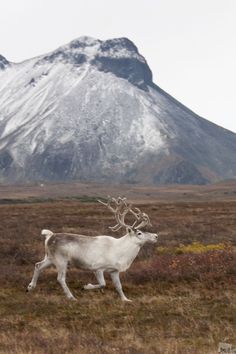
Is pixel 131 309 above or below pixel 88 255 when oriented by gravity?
below

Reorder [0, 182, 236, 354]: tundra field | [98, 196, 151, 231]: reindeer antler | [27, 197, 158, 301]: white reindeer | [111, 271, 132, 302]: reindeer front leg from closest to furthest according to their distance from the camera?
[0, 182, 236, 354]: tundra field < [111, 271, 132, 302]: reindeer front leg < [27, 197, 158, 301]: white reindeer < [98, 196, 151, 231]: reindeer antler

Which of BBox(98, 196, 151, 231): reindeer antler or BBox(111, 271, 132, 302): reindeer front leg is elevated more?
BBox(98, 196, 151, 231): reindeer antler

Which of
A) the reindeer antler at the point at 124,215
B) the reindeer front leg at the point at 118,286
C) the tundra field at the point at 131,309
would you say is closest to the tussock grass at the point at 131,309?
the tundra field at the point at 131,309

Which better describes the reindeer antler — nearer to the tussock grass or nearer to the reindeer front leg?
the reindeer front leg

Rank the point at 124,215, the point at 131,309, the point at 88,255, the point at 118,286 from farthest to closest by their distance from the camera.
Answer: the point at 124,215 → the point at 88,255 → the point at 118,286 → the point at 131,309

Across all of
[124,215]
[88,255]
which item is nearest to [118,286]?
[88,255]

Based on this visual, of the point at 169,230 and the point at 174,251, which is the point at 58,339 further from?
the point at 169,230

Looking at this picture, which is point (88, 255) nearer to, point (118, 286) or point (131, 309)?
point (118, 286)

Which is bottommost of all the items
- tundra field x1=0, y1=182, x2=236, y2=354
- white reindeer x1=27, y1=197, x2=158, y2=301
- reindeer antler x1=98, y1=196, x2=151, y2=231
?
tundra field x1=0, y1=182, x2=236, y2=354

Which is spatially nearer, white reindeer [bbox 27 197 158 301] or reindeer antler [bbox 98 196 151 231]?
white reindeer [bbox 27 197 158 301]

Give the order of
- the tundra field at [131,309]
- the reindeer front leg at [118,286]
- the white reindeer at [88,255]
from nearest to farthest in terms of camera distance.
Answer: the tundra field at [131,309] → the reindeer front leg at [118,286] → the white reindeer at [88,255]

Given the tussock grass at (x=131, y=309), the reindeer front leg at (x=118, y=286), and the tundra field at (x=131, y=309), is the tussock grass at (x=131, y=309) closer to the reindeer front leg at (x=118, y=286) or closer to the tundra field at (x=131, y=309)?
the tundra field at (x=131, y=309)

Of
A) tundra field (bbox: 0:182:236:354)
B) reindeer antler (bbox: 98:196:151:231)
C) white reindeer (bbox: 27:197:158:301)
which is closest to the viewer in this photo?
tundra field (bbox: 0:182:236:354)

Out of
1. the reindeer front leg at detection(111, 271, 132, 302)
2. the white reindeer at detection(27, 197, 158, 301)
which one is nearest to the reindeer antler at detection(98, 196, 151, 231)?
the white reindeer at detection(27, 197, 158, 301)
